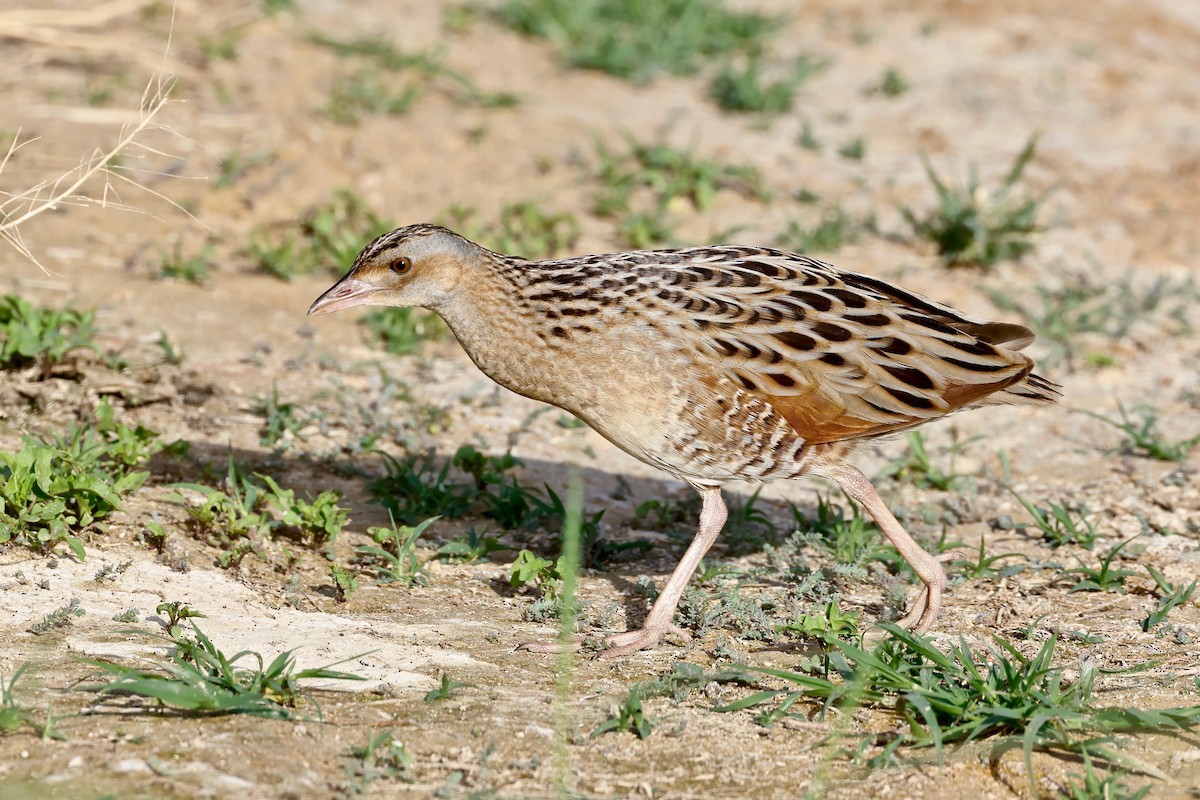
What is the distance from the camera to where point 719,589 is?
5.32 metres

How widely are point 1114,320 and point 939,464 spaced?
1978 mm

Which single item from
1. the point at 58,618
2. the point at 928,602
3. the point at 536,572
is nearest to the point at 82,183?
the point at 58,618

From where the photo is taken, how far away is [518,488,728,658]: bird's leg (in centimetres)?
478

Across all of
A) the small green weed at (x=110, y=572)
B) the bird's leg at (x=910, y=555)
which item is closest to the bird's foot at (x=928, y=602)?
the bird's leg at (x=910, y=555)

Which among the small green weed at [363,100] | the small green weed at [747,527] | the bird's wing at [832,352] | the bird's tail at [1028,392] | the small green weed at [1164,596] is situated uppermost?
the small green weed at [363,100]

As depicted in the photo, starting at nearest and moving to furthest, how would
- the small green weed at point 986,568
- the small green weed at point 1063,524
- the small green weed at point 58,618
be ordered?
1. the small green weed at point 58,618
2. the small green weed at point 986,568
3. the small green weed at point 1063,524

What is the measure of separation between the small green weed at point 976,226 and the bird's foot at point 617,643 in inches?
176

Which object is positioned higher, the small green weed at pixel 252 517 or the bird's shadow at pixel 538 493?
the small green weed at pixel 252 517

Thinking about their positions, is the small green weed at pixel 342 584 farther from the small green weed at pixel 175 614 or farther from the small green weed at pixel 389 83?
the small green weed at pixel 389 83

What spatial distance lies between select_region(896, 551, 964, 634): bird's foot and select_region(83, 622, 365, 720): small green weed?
6.59 ft

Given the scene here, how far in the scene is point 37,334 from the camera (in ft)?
20.7

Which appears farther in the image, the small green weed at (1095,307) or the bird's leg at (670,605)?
the small green weed at (1095,307)

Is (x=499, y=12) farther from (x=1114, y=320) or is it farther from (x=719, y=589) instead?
(x=719, y=589)

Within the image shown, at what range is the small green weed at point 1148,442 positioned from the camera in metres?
6.57
